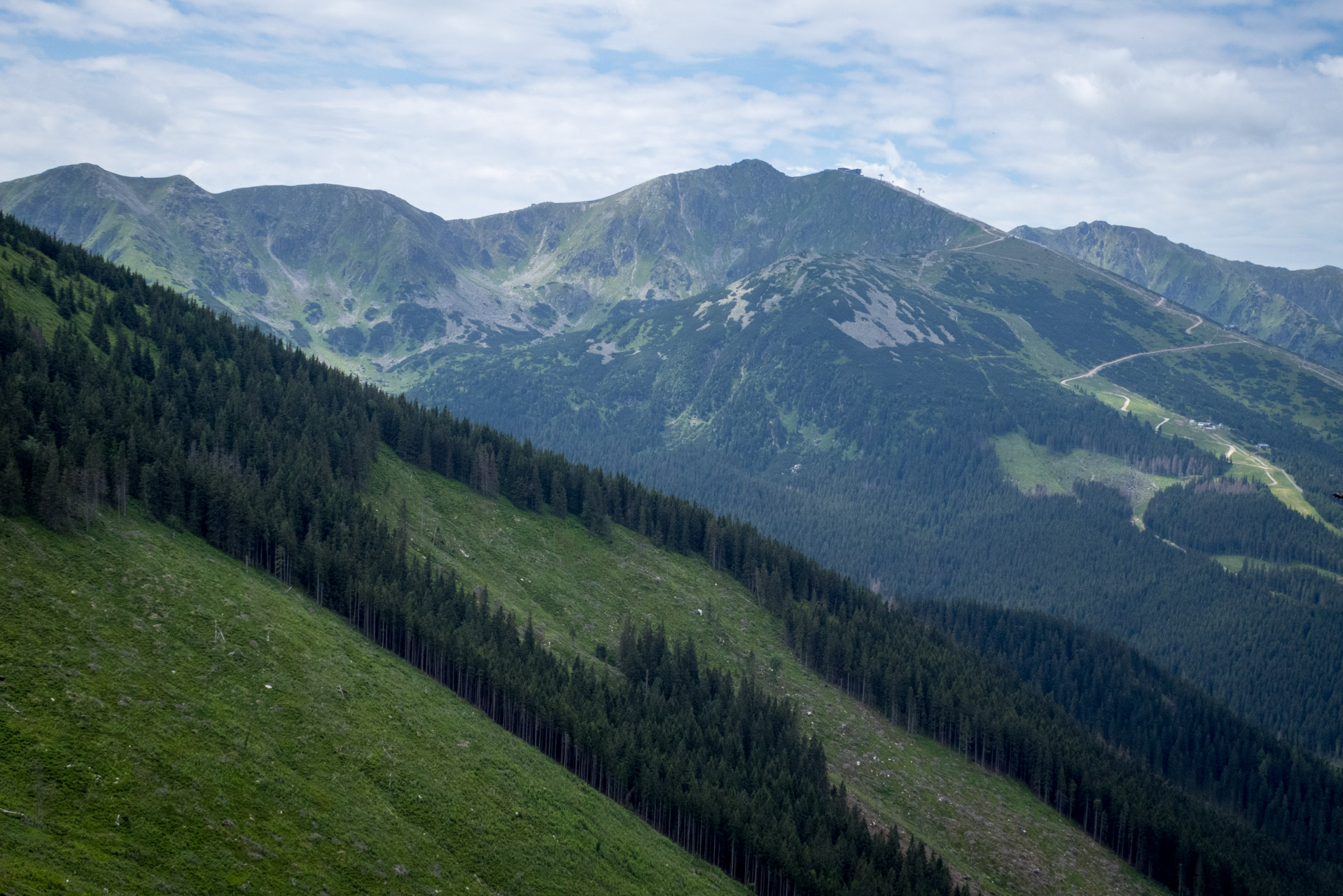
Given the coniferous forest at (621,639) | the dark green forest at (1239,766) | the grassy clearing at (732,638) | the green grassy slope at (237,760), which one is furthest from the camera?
the dark green forest at (1239,766)

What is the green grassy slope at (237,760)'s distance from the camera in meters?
50.5

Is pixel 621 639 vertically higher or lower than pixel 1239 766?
higher

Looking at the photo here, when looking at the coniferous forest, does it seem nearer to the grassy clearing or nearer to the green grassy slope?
the grassy clearing

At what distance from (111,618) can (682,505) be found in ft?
386

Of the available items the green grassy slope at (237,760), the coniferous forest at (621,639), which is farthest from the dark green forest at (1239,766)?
the green grassy slope at (237,760)

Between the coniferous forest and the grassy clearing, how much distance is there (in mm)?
4915

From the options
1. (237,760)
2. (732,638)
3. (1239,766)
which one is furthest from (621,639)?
(1239,766)

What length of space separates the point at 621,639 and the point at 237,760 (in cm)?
7190

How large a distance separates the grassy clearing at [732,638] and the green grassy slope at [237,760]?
122 ft

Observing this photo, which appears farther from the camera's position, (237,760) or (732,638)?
(732,638)

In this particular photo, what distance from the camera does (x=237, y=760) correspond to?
61.4m

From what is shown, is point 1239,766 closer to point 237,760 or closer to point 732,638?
point 732,638

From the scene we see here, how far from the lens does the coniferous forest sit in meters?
92.9

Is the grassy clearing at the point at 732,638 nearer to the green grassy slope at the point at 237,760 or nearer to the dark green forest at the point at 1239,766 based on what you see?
the green grassy slope at the point at 237,760
